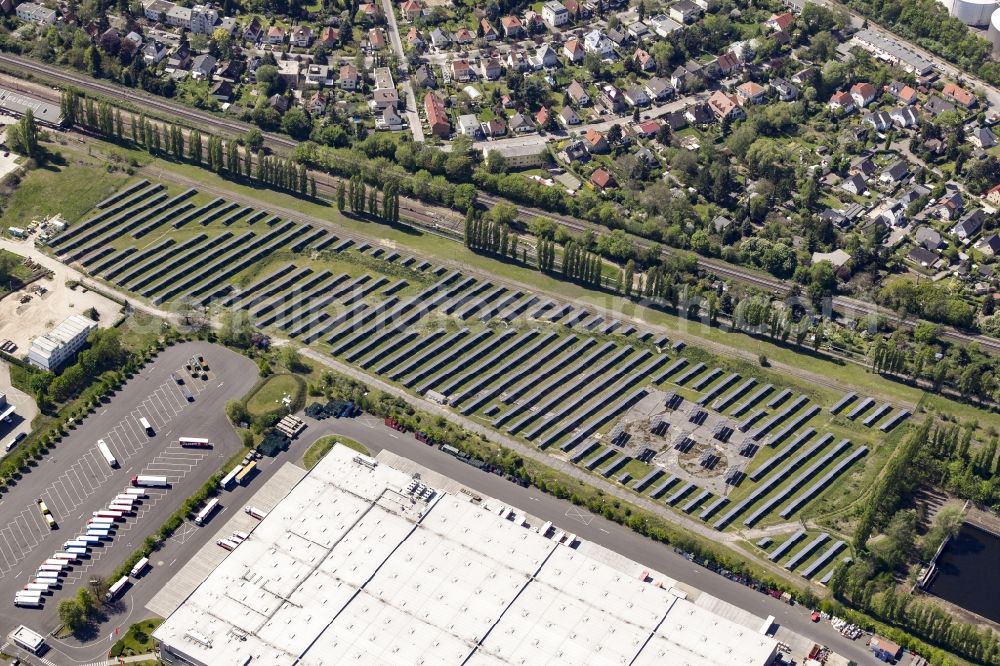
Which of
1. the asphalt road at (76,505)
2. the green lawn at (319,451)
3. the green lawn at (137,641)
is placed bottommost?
the green lawn at (137,641)

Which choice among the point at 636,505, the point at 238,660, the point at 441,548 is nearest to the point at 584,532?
the point at 636,505

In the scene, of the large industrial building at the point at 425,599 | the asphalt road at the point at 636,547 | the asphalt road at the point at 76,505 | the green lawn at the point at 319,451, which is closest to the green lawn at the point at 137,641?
the large industrial building at the point at 425,599

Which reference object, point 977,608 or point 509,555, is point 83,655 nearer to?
point 509,555

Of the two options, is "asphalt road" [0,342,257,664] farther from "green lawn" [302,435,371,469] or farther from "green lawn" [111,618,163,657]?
"green lawn" [302,435,371,469]

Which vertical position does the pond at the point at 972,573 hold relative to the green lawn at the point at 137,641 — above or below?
above

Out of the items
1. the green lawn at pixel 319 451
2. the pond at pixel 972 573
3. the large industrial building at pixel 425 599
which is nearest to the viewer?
the large industrial building at pixel 425 599

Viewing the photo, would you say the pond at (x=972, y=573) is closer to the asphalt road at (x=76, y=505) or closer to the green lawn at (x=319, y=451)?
the green lawn at (x=319, y=451)

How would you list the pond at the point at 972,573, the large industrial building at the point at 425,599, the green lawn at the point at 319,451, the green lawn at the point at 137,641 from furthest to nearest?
the green lawn at the point at 319,451
the pond at the point at 972,573
the green lawn at the point at 137,641
the large industrial building at the point at 425,599

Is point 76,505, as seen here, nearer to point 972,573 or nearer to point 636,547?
point 636,547
